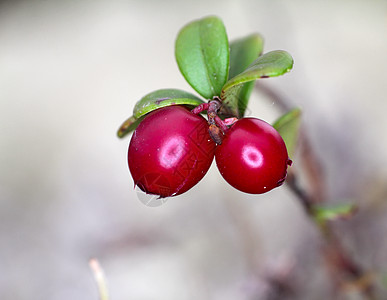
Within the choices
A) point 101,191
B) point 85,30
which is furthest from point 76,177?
point 85,30

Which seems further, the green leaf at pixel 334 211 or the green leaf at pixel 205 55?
the green leaf at pixel 334 211

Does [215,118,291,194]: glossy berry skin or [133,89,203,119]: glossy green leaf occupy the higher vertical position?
[133,89,203,119]: glossy green leaf

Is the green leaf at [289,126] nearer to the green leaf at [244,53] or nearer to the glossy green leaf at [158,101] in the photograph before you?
the green leaf at [244,53]

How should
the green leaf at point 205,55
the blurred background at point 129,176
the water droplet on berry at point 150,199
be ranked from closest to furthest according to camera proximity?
the water droplet on berry at point 150,199, the green leaf at point 205,55, the blurred background at point 129,176

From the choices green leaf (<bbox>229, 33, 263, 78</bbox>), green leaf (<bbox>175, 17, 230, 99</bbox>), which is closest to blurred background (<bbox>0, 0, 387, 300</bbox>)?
green leaf (<bbox>229, 33, 263, 78</bbox>)

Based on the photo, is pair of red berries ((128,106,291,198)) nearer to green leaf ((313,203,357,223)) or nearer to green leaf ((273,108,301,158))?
green leaf ((273,108,301,158))

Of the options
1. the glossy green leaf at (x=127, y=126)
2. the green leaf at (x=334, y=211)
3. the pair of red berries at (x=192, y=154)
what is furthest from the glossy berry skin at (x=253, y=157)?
the green leaf at (x=334, y=211)

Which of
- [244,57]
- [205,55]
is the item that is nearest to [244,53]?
[244,57]
